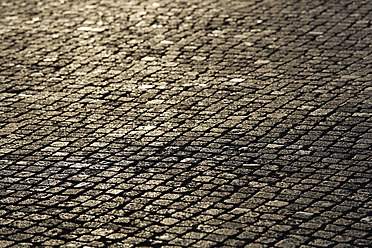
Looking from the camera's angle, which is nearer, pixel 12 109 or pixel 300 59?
pixel 12 109

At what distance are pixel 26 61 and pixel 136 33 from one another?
6.38 feet

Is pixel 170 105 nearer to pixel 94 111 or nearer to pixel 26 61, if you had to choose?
pixel 94 111

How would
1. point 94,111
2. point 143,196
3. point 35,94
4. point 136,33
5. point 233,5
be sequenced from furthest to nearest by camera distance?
1. point 233,5
2. point 136,33
3. point 35,94
4. point 94,111
5. point 143,196

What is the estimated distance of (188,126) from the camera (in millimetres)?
7664

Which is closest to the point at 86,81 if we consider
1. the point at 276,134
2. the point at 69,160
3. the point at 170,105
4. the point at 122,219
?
the point at 170,105

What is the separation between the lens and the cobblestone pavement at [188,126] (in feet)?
19.0

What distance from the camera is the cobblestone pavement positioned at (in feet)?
19.0

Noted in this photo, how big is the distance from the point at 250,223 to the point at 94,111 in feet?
10.4

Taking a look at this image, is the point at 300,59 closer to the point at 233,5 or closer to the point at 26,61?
the point at 233,5

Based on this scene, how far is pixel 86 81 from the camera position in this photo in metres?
9.10

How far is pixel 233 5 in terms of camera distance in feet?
39.7

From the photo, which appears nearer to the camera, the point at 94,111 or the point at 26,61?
the point at 94,111

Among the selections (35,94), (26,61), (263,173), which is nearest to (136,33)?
(26,61)

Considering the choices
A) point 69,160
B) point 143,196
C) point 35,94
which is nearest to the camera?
point 143,196
